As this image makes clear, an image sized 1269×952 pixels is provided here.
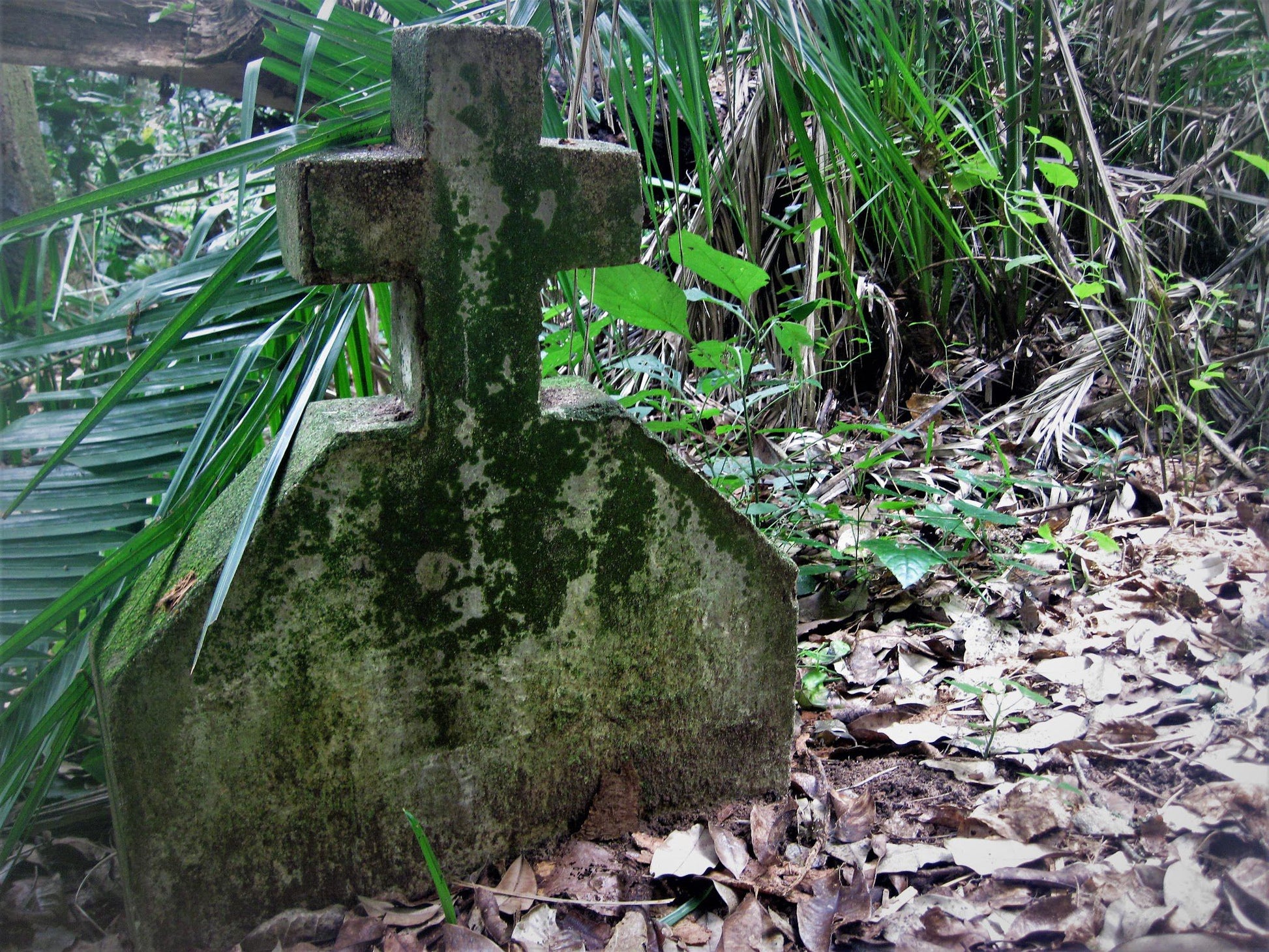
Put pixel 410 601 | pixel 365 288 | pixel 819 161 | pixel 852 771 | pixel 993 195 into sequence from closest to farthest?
pixel 410 601 → pixel 365 288 → pixel 852 771 → pixel 819 161 → pixel 993 195

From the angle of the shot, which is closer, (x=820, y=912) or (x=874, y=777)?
(x=820, y=912)

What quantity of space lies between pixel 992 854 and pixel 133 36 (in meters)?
3.46

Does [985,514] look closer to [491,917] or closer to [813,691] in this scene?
[813,691]

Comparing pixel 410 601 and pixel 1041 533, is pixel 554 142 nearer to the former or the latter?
pixel 410 601

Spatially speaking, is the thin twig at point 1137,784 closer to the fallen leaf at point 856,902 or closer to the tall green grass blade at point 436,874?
the fallen leaf at point 856,902

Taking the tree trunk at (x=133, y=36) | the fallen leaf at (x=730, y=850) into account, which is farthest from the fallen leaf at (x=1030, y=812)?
the tree trunk at (x=133, y=36)

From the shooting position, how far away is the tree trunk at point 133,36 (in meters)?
3.05

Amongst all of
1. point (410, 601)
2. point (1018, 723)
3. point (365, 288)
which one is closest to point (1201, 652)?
point (1018, 723)

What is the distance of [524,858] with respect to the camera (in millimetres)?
1619

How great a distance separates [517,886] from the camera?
1.56 metres

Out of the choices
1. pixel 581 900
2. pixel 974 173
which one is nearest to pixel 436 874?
pixel 581 900

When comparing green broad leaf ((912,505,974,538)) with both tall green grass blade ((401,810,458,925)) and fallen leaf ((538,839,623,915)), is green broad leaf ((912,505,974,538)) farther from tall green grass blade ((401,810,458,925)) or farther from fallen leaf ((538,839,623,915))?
tall green grass blade ((401,810,458,925))

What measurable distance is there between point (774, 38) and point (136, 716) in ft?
4.77

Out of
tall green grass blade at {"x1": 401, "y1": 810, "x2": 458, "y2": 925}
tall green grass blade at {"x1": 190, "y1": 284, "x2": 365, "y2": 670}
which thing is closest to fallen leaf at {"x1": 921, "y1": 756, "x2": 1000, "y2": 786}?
tall green grass blade at {"x1": 401, "y1": 810, "x2": 458, "y2": 925}
